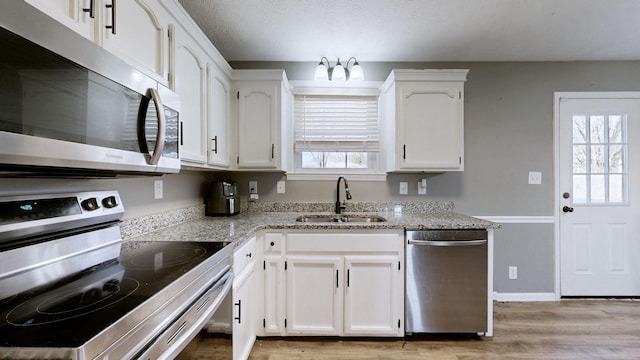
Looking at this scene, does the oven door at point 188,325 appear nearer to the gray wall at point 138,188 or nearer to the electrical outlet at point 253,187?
the gray wall at point 138,188

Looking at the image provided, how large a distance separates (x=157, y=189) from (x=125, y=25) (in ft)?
3.20

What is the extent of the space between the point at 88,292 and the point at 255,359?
137cm

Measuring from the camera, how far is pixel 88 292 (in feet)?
2.77

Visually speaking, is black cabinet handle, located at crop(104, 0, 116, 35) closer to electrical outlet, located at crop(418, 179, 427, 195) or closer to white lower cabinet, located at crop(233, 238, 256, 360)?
white lower cabinet, located at crop(233, 238, 256, 360)

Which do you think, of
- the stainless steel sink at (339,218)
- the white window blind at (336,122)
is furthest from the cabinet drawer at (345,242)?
the white window blind at (336,122)

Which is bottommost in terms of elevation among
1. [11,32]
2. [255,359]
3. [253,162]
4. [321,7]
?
[255,359]

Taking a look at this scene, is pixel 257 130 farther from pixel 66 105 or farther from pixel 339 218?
pixel 66 105

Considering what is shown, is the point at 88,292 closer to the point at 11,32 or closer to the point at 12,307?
the point at 12,307

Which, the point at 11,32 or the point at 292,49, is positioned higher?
the point at 292,49

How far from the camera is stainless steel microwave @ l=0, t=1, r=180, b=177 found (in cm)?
67

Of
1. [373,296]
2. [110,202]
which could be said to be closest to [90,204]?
[110,202]

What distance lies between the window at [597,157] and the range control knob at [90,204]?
371 centimetres

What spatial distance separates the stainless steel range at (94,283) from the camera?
0.62m

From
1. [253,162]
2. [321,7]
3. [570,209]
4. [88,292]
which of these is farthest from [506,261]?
[88,292]
